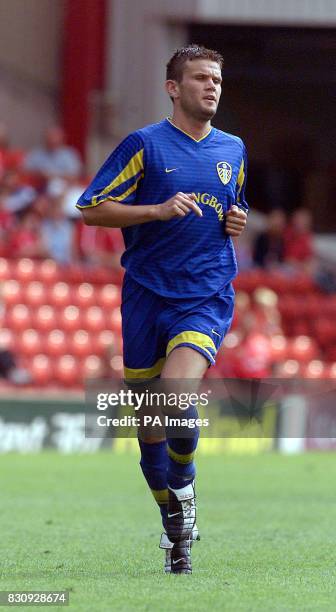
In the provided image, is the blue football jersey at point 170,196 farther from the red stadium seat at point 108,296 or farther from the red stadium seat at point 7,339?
the red stadium seat at point 108,296

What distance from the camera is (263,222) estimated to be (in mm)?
23594

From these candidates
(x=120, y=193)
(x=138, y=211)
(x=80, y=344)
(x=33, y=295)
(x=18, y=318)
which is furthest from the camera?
(x=33, y=295)

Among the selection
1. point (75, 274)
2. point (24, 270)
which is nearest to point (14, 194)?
point (24, 270)

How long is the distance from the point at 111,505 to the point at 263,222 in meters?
13.9

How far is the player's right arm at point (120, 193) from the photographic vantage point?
616cm

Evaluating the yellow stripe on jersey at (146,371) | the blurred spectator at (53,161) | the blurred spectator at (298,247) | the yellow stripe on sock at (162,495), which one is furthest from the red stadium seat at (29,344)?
the yellow stripe on jersey at (146,371)

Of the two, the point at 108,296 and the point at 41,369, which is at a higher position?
the point at 108,296

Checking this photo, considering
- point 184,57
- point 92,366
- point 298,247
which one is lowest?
point 92,366

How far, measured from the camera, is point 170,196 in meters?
6.28

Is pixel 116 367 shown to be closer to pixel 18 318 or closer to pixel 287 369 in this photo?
pixel 18 318

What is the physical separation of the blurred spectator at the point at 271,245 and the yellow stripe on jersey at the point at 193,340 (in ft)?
50.3

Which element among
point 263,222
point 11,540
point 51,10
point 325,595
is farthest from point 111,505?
point 51,10

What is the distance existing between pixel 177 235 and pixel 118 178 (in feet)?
1.21

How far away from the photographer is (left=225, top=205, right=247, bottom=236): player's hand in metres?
6.31
